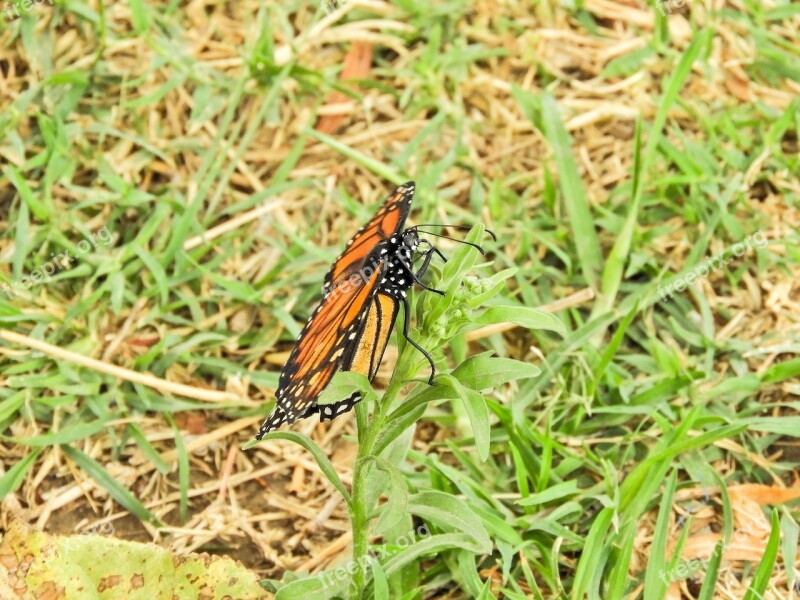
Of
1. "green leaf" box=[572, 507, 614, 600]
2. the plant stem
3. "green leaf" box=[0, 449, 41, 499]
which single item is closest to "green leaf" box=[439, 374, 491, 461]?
the plant stem

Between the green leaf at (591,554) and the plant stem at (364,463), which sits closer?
the plant stem at (364,463)

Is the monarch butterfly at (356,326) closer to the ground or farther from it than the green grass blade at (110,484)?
farther from it

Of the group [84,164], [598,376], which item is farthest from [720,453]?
[84,164]

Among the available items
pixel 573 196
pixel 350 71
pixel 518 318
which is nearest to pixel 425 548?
pixel 518 318

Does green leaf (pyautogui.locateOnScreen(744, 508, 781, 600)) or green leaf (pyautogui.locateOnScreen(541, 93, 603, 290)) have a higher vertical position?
green leaf (pyautogui.locateOnScreen(541, 93, 603, 290))

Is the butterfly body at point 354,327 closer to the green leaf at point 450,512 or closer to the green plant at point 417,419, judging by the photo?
the green plant at point 417,419

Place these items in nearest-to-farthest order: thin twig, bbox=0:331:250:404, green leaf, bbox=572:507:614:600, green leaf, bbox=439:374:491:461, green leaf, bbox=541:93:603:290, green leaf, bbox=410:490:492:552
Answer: green leaf, bbox=439:374:491:461, green leaf, bbox=410:490:492:552, green leaf, bbox=572:507:614:600, thin twig, bbox=0:331:250:404, green leaf, bbox=541:93:603:290

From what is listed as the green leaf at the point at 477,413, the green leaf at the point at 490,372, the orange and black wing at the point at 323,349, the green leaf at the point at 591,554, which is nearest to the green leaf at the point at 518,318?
the green leaf at the point at 490,372

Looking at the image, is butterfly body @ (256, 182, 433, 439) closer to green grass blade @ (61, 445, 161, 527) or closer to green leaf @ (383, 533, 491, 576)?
green leaf @ (383, 533, 491, 576)
